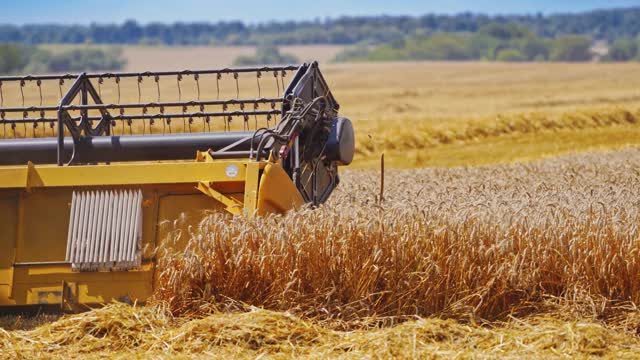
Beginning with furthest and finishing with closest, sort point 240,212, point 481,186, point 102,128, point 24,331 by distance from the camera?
point 481,186 < point 102,128 < point 240,212 < point 24,331

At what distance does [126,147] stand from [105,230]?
1.60m

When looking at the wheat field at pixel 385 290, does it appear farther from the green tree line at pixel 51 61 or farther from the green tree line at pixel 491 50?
the green tree line at pixel 491 50

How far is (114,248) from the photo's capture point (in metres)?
7.62

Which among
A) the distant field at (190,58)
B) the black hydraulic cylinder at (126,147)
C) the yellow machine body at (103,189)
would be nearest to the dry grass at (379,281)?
the yellow machine body at (103,189)

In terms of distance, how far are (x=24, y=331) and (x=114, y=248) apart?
0.92m

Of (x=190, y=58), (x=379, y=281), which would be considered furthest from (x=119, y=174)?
(x=190, y=58)

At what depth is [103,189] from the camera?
7812mm

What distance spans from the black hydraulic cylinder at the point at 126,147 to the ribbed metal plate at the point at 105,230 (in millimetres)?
1359

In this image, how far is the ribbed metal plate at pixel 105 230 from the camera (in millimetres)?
7617

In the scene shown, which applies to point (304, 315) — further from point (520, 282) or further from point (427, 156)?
point (427, 156)

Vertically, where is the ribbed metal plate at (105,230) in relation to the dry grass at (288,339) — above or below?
above

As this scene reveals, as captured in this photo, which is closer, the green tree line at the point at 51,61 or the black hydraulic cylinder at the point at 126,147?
the black hydraulic cylinder at the point at 126,147

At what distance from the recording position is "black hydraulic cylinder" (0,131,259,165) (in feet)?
29.8

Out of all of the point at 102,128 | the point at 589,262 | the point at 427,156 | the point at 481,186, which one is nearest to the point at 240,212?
the point at 589,262
